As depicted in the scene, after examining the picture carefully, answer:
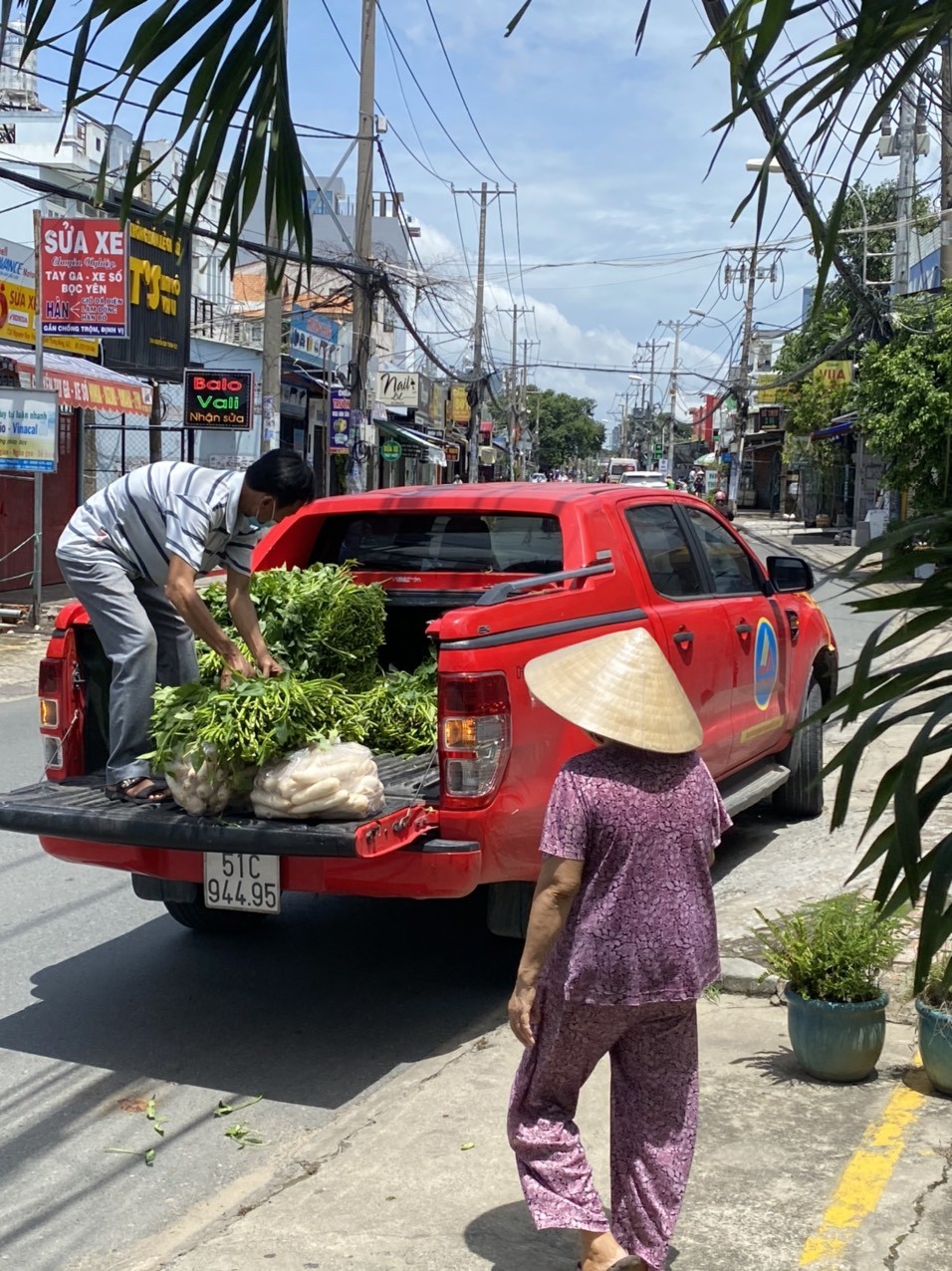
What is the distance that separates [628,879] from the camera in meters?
2.93

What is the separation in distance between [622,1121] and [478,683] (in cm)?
159

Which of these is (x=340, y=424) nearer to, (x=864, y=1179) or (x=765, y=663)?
(x=765, y=663)

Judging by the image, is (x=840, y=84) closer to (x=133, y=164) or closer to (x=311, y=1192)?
(x=133, y=164)

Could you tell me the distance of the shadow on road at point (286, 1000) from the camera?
4652 mm

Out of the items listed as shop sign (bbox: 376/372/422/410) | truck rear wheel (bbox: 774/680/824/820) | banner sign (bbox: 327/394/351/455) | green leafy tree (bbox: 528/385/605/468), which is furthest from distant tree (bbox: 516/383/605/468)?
truck rear wheel (bbox: 774/680/824/820)

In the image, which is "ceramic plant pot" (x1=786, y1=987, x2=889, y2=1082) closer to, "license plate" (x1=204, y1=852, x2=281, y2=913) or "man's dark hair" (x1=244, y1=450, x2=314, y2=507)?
"license plate" (x1=204, y1=852, x2=281, y2=913)

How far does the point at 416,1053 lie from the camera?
186 inches

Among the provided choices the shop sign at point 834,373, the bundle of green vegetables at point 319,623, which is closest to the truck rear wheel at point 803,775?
the bundle of green vegetables at point 319,623

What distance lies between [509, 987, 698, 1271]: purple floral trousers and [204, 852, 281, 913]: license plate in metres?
1.55

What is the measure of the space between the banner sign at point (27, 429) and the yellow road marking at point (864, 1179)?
12.7 m

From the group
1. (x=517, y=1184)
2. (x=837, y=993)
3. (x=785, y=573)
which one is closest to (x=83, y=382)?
(x=785, y=573)

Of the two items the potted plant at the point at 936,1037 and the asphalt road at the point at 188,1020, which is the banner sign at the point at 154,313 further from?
the potted plant at the point at 936,1037

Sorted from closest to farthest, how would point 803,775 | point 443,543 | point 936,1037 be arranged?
point 936,1037
point 443,543
point 803,775

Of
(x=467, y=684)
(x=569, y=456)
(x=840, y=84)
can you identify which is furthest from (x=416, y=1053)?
(x=569, y=456)
